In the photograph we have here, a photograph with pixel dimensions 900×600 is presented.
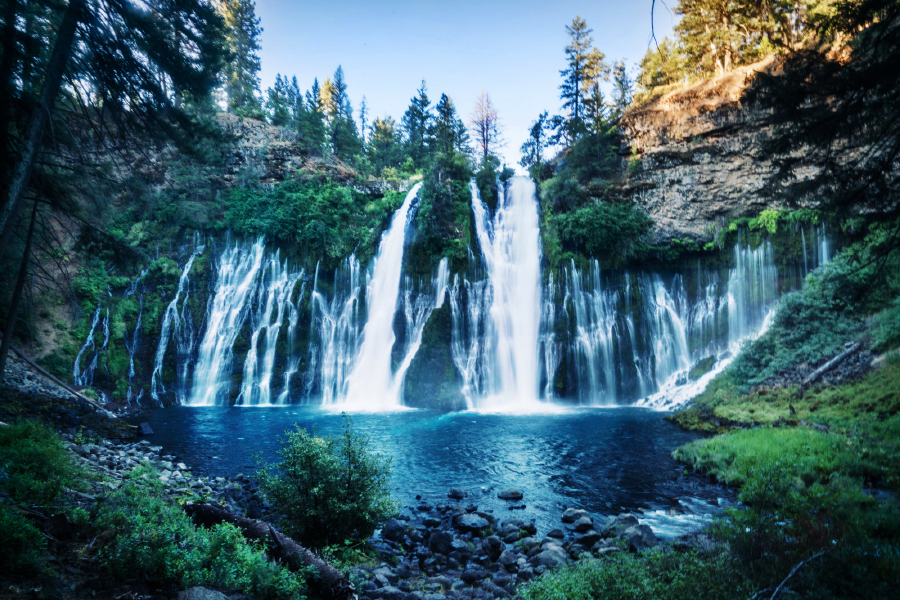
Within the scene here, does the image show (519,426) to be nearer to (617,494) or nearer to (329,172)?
(617,494)

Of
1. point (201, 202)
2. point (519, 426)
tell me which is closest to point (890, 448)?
point (519, 426)

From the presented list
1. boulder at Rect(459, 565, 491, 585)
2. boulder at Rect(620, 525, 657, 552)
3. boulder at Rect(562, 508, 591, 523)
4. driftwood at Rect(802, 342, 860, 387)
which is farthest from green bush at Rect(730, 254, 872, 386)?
boulder at Rect(459, 565, 491, 585)

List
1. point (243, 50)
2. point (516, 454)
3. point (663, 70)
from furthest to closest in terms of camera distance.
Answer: point (243, 50), point (663, 70), point (516, 454)

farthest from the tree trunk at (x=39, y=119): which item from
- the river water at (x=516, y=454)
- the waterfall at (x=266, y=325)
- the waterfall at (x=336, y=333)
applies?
the waterfall at (x=266, y=325)

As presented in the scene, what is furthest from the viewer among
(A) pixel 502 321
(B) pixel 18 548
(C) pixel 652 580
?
(A) pixel 502 321

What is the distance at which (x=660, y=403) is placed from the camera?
67.5ft

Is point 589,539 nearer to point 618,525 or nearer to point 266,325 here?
point 618,525

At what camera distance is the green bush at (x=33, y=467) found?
15.7 feet

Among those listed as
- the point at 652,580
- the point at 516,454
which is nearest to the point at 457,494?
the point at 516,454

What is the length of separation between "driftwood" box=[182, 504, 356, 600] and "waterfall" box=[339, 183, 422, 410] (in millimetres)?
16258

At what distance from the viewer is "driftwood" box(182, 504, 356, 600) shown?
175 inches

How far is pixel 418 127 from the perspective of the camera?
4812cm

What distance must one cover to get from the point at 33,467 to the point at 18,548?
3.60 metres

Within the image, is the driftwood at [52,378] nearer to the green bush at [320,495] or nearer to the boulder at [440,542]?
the green bush at [320,495]
